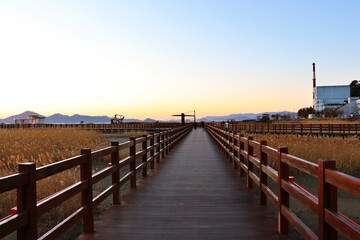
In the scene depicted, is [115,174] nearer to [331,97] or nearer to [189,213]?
[189,213]

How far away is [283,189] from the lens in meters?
5.48

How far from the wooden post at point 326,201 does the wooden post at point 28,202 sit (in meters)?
2.79

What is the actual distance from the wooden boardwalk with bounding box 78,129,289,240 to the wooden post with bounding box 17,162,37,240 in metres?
1.68

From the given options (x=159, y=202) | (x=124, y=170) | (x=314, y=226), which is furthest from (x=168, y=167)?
(x=314, y=226)

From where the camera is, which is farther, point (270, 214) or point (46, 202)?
point (270, 214)

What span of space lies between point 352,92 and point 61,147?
178 m

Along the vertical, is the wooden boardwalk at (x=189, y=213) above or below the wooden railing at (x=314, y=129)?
below

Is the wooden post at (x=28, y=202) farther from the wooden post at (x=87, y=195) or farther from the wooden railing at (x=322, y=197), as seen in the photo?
the wooden railing at (x=322, y=197)

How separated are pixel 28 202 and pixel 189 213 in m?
3.58

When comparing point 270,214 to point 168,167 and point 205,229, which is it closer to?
point 205,229

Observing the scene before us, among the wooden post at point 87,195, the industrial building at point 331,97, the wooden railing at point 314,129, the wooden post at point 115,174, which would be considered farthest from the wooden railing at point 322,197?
the industrial building at point 331,97

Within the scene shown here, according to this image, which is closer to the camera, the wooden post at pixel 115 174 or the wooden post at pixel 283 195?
the wooden post at pixel 283 195

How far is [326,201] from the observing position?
3.75m

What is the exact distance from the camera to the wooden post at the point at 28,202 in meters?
3.68
